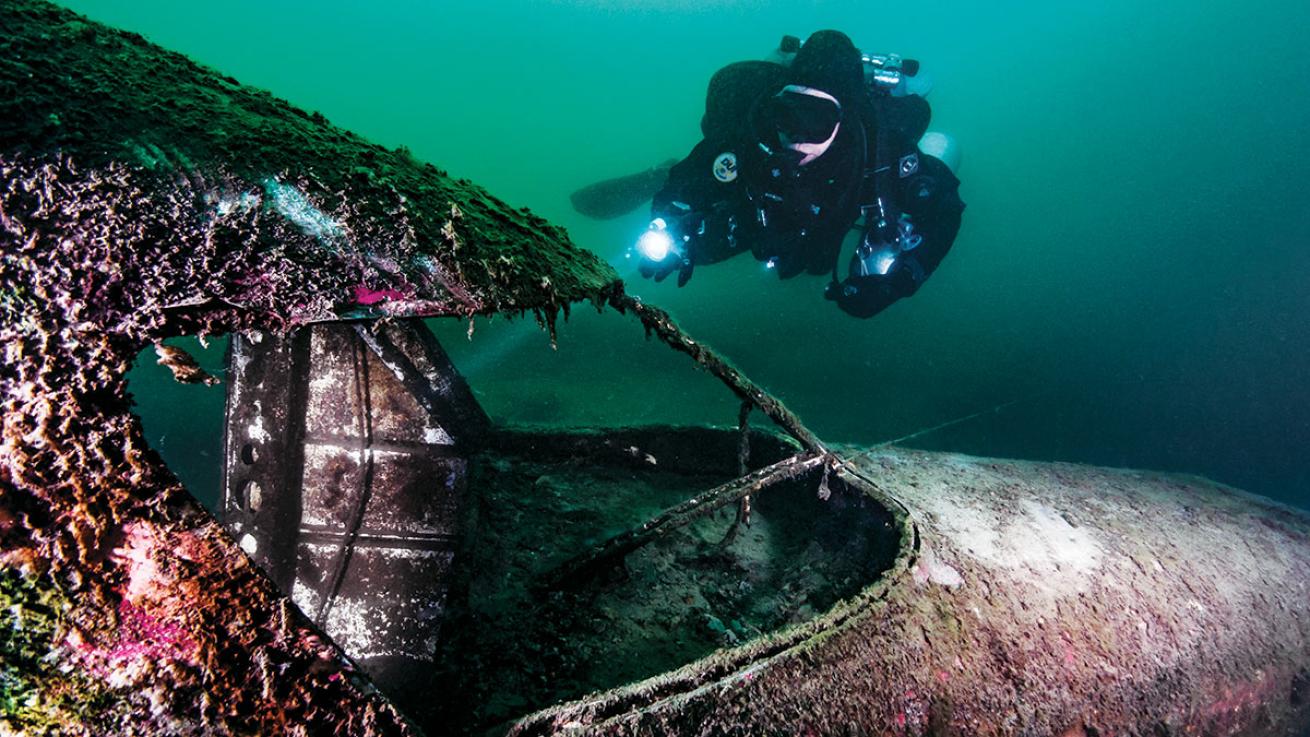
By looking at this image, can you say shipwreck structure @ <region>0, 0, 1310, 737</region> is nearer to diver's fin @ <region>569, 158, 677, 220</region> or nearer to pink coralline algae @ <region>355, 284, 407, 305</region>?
pink coralline algae @ <region>355, 284, 407, 305</region>

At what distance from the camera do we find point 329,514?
9.06 ft

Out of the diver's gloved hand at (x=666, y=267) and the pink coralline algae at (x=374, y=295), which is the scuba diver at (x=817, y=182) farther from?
the pink coralline algae at (x=374, y=295)

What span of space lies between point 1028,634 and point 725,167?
539 cm

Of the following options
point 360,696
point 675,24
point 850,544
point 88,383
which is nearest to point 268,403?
point 88,383

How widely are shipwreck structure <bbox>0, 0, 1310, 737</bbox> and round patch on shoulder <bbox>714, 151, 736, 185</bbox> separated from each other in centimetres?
403

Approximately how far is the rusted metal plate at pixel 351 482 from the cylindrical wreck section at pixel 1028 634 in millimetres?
1639

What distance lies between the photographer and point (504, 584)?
265 cm

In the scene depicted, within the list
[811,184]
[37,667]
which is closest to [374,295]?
[37,667]

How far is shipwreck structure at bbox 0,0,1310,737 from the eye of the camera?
774mm

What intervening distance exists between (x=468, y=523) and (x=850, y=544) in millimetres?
2009

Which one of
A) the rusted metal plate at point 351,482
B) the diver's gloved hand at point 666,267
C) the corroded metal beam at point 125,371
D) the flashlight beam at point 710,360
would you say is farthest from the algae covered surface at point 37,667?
the diver's gloved hand at point 666,267

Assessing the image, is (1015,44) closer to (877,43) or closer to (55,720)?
(877,43)

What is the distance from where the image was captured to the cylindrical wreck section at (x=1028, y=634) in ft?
5.02

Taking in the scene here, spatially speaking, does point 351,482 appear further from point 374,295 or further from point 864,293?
point 864,293
